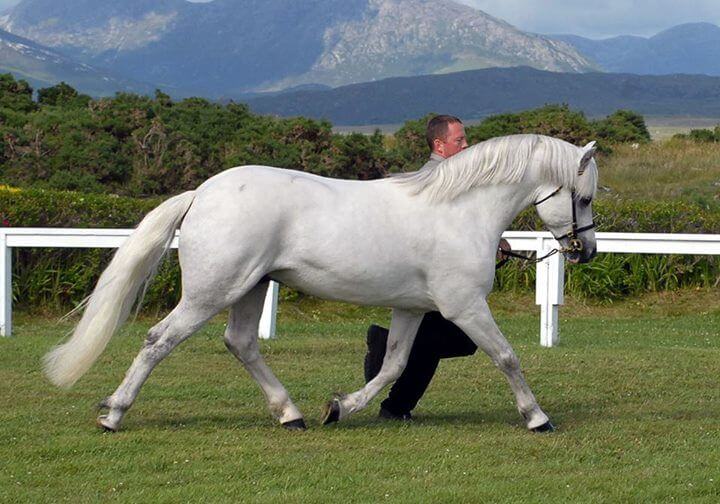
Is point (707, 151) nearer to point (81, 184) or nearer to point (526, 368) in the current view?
point (81, 184)

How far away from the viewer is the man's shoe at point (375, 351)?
796 centimetres

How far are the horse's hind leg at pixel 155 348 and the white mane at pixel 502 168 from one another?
142 centimetres

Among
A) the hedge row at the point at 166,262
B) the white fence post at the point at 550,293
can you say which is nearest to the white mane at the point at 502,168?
the white fence post at the point at 550,293

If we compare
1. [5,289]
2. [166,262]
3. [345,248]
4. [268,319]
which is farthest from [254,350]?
[166,262]

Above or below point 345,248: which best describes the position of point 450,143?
above

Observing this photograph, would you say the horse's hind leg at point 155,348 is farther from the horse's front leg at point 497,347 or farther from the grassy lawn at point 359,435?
the horse's front leg at point 497,347

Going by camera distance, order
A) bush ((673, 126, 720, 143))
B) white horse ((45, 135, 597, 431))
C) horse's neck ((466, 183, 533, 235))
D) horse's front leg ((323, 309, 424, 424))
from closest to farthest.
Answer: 1. white horse ((45, 135, 597, 431))
2. horse's neck ((466, 183, 533, 235))
3. horse's front leg ((323, 309, 424, 424))
4. bush ((673, 126, 720, 143))

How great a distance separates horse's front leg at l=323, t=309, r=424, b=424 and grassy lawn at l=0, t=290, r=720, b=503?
0.13 m

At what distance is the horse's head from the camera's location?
24.5 feet

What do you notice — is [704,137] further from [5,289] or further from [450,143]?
[450,143]

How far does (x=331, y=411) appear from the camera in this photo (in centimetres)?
750

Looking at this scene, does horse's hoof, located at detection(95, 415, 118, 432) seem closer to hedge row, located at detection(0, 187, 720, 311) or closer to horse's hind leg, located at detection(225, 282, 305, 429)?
horse's hind leg, located at detection(225, 282, 305, 429)

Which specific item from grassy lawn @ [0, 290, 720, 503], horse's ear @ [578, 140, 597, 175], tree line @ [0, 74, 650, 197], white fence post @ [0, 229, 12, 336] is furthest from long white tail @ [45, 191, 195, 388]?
tree line @ [0, 74, 650, 197]

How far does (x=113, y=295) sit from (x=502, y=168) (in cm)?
235
